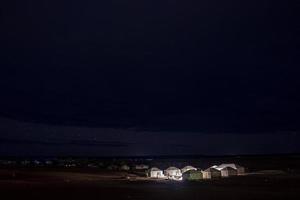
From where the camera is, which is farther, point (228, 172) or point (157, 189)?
point (228, 172)

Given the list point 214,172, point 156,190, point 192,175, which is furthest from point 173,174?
point 156,190

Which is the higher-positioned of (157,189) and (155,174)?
(155,174)

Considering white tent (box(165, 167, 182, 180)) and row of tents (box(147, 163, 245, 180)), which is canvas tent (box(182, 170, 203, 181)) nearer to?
row of tents (box(147, 163, 245, 180))

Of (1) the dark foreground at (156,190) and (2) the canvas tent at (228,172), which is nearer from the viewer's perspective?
(1) the dark foreground at (156,190)

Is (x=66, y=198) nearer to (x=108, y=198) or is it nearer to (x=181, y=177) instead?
(x=108, y=198)

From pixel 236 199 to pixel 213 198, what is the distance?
2318 mm

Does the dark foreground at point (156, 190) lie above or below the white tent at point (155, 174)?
below

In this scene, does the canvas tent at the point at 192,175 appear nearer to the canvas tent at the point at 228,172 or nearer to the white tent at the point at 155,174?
the canvas tent at the point at 228,172

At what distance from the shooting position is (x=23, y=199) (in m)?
45.5

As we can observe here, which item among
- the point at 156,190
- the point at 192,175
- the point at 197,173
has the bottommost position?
the point at 156,190

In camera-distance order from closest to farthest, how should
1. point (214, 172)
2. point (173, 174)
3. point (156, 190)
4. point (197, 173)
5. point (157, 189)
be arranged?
point (156, 190)
point (157, 189)
point (197, 173)
point (214, 172)
point (173, 174)

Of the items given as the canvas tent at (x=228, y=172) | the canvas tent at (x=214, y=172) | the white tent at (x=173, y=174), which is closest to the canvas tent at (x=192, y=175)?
the canvas tent at (x=214, y=172)

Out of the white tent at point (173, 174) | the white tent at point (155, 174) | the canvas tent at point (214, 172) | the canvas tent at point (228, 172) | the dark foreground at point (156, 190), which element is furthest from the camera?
the white tent at point (155, 174)

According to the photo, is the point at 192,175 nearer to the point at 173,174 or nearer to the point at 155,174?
the point at 173,174
